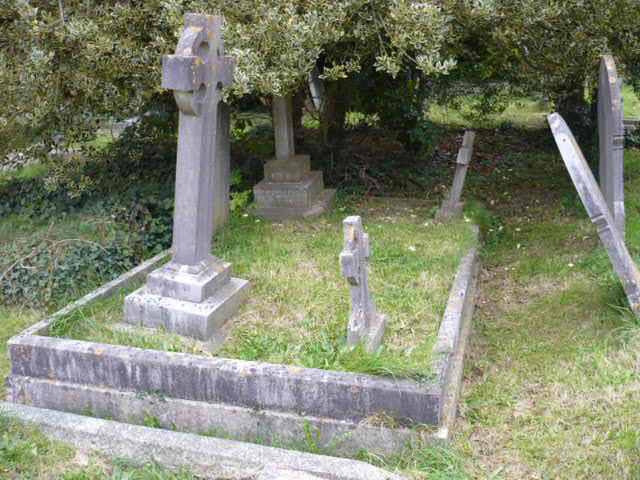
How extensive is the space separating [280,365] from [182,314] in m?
0.96

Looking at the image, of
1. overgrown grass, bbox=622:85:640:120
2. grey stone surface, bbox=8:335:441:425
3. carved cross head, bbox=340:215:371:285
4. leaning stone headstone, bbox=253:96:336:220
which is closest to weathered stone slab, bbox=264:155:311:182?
leaning stone headstone, bbox=253:96:336:220

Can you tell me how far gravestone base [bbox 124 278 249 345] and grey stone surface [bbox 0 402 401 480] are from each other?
0.82m

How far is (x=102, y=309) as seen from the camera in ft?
15.8

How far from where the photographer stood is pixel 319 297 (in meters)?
4.91

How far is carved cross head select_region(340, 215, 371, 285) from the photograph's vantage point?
3.67 m

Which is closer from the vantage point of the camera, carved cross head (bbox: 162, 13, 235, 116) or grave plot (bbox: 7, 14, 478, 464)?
grave plot (bbox: 7, 14, 478, 464)

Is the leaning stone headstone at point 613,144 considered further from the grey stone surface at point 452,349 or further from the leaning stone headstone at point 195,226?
the leaning stone headstone at point 195,226

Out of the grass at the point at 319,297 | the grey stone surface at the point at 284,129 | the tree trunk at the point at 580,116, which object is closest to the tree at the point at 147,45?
the grey stone surface at the point at 284,129

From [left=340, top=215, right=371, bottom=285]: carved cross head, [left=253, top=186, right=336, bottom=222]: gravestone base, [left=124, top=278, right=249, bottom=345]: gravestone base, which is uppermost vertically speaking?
[left=340, top=215, right=371, bottom=285]: carved cross head

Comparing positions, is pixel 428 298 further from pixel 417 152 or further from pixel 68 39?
pixel 417 152

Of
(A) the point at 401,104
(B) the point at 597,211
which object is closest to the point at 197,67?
(B) the point at 597,211

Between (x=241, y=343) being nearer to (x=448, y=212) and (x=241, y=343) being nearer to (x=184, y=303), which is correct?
(x=184, y=303)

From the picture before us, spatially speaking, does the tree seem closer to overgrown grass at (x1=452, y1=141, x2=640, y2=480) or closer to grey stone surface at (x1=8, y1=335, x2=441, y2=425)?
overgrown grass at (x1=452, y1=141, x2=640, y2=480)

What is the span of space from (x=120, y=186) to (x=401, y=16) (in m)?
3.72
